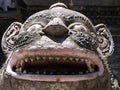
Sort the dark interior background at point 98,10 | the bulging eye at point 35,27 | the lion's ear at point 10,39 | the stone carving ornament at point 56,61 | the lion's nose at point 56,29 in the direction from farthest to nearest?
the dark interior background at point 98,10, the lion's ear at point 10,39, the bulging eye at point 35,27, the lion's nose at point 56,29, the stone carving ornament at point 56,61

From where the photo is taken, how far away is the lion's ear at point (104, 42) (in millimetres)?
3170

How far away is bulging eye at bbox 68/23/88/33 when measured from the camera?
295cm

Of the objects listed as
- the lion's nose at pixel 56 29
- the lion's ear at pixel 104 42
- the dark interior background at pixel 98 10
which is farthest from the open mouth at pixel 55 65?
the dark interior background at pixel 98 10

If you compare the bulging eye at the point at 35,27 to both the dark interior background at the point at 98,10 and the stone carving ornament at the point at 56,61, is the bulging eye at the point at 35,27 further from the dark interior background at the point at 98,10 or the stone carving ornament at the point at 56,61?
the dark interior background at the point at 98,10

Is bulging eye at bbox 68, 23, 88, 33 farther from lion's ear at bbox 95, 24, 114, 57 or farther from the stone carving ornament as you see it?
lion's ear at bbox 95, 24, 114, 57

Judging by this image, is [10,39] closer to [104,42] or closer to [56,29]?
[56,29]

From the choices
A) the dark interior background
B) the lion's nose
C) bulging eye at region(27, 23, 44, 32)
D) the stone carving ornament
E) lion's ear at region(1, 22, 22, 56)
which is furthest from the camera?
the dark interior background

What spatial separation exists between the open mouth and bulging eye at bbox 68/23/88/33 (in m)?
0.24

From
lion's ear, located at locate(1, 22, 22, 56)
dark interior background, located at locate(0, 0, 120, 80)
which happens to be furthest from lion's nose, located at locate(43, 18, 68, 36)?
dark interior background, located at locate(0, 0, 120, 80)

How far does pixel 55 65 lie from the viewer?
2.75 m

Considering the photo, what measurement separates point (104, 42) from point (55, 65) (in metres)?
0.62

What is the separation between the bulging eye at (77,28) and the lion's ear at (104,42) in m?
0.21

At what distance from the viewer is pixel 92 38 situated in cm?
296

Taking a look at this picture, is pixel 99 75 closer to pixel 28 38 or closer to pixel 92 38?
pixel 92 38
